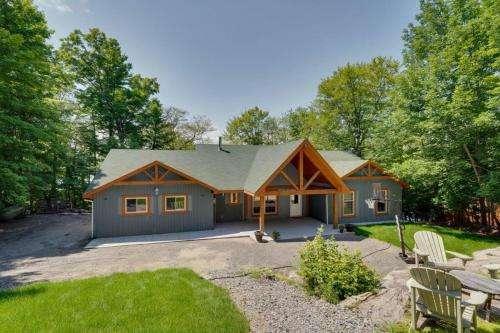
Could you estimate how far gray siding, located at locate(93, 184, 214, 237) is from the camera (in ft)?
38.5

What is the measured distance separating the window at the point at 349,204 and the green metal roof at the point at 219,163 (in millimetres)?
1550

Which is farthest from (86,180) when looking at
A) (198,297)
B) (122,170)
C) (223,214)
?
(198,297)

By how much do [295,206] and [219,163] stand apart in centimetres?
613

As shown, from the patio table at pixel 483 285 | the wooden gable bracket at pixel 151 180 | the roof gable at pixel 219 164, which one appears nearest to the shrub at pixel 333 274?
the patio table at pixel 483 285

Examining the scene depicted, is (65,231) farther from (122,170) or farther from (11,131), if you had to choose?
(11,131)

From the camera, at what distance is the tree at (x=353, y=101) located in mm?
23609

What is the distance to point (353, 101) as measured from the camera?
2427cm

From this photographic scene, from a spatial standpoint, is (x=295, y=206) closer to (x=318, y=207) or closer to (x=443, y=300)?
(x=318, y=207)

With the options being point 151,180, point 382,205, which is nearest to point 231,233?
point 151,180

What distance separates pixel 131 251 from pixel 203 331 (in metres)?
7.09

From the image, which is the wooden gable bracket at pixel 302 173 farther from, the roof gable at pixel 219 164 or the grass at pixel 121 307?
the grass at pixel 121 307

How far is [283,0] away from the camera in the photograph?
1221 cm

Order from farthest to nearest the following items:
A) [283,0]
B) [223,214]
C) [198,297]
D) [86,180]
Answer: [86,180] → [223,214] → [283,0] → [198,297]

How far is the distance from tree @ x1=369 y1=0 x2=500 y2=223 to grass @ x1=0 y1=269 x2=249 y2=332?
43.9 feet
